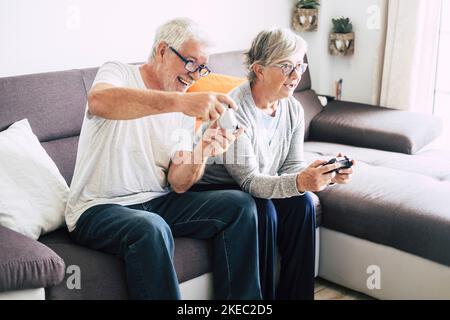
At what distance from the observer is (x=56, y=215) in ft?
7.45

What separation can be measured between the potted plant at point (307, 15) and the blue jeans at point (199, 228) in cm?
185

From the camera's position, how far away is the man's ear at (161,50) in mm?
2168

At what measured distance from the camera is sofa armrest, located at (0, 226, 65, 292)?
1.86 meters

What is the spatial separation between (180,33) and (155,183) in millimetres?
485

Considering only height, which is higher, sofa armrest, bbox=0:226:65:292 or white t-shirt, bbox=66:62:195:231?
white t-shirt, bbox=66:62:195:231

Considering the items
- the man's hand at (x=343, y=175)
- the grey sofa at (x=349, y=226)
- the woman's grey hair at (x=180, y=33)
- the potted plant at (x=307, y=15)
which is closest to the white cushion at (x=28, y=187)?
the grey sofa at (x=349, y=226)

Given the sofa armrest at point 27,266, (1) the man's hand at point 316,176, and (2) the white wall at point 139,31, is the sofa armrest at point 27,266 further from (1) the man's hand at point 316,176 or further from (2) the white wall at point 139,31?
(2) the white wall at point 139,31

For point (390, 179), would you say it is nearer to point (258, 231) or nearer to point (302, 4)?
point (258, 231)

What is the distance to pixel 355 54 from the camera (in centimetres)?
392

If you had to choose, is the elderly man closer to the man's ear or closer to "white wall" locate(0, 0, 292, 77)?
the man's ear

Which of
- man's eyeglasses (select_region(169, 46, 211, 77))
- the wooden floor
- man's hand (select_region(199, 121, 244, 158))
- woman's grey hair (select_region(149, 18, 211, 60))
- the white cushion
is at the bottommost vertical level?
the wooden floor

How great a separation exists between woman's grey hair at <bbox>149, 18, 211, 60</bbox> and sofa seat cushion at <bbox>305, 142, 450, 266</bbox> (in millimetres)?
888

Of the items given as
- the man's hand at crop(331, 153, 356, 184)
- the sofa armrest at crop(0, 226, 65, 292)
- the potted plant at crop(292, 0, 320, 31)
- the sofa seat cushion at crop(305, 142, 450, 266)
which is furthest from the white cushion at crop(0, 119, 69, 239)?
the potted plant at crop(292, 0, 320, 31)
